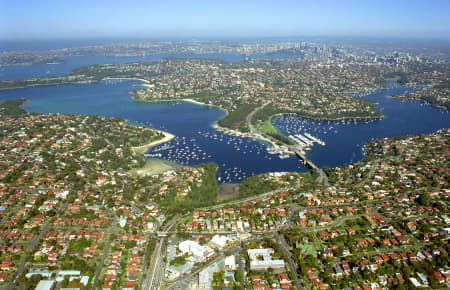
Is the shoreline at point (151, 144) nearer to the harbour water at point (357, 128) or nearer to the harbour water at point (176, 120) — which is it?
the harbour water at point (176, 120)

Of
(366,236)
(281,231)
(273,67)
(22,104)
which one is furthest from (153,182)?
(273,67)

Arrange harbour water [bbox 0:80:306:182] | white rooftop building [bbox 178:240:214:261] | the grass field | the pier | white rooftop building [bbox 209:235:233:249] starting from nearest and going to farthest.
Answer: white rooftop building [bbox 178:240:214:261] → white rooftop building [bbox 209:235:233:249] → the pier → harbour water [bbox 0:80:306:182] → the grass field

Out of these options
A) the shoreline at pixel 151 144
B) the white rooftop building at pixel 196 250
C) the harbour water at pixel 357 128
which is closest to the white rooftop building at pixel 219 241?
the white rooftop building at pixel 196 250

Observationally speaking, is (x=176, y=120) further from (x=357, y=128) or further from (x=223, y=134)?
(x=357, y=128)

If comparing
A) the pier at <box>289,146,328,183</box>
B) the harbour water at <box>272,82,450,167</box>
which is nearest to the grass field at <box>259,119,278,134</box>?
the harbour water at <box>272,82,450,167</box>

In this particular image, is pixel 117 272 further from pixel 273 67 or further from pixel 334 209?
pixel 273 67

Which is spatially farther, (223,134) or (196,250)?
(223,134)

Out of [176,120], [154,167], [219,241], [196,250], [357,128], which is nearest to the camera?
[196,250]

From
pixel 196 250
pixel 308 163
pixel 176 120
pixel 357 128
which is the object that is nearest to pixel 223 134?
pixel 176 120

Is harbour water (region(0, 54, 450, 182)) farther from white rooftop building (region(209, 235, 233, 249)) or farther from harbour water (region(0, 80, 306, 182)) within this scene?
white rooftop building (region(209, 235, 233, 249))
